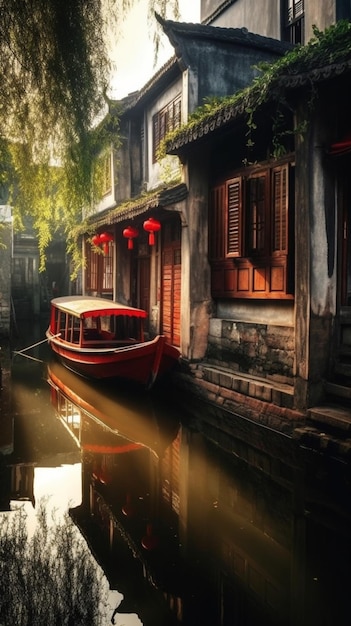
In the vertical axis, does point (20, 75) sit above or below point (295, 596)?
above

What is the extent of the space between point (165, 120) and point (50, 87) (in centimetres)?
803

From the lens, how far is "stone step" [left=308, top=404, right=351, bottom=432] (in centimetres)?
616

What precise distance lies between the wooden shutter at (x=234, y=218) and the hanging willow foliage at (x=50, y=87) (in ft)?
9.73

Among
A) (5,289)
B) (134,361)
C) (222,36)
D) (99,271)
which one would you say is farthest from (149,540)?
(5,289)

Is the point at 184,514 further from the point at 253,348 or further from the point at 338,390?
the point at 253,348

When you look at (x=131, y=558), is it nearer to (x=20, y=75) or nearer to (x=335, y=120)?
(x=20, y=75)

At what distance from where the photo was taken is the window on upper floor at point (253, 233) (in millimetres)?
7832

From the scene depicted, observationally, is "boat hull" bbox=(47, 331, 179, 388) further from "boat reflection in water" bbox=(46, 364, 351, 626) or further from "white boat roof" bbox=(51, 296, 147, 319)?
"boat reflection in water" bbox=(46, 364, 351, 626)

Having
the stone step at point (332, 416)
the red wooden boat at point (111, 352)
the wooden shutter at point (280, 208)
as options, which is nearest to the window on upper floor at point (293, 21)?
the wooden shutter at point (280, 208)

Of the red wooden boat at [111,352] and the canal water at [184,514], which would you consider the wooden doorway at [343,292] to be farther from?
the red wooden boat at [111,352]

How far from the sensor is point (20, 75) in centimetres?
528

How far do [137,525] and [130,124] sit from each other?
518 inches

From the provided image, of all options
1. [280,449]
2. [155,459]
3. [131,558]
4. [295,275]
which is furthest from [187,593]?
[295,275]

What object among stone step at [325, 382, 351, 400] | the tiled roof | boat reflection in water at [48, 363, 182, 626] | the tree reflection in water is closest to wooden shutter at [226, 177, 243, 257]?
stone step at [325, 382, 351, 400]
